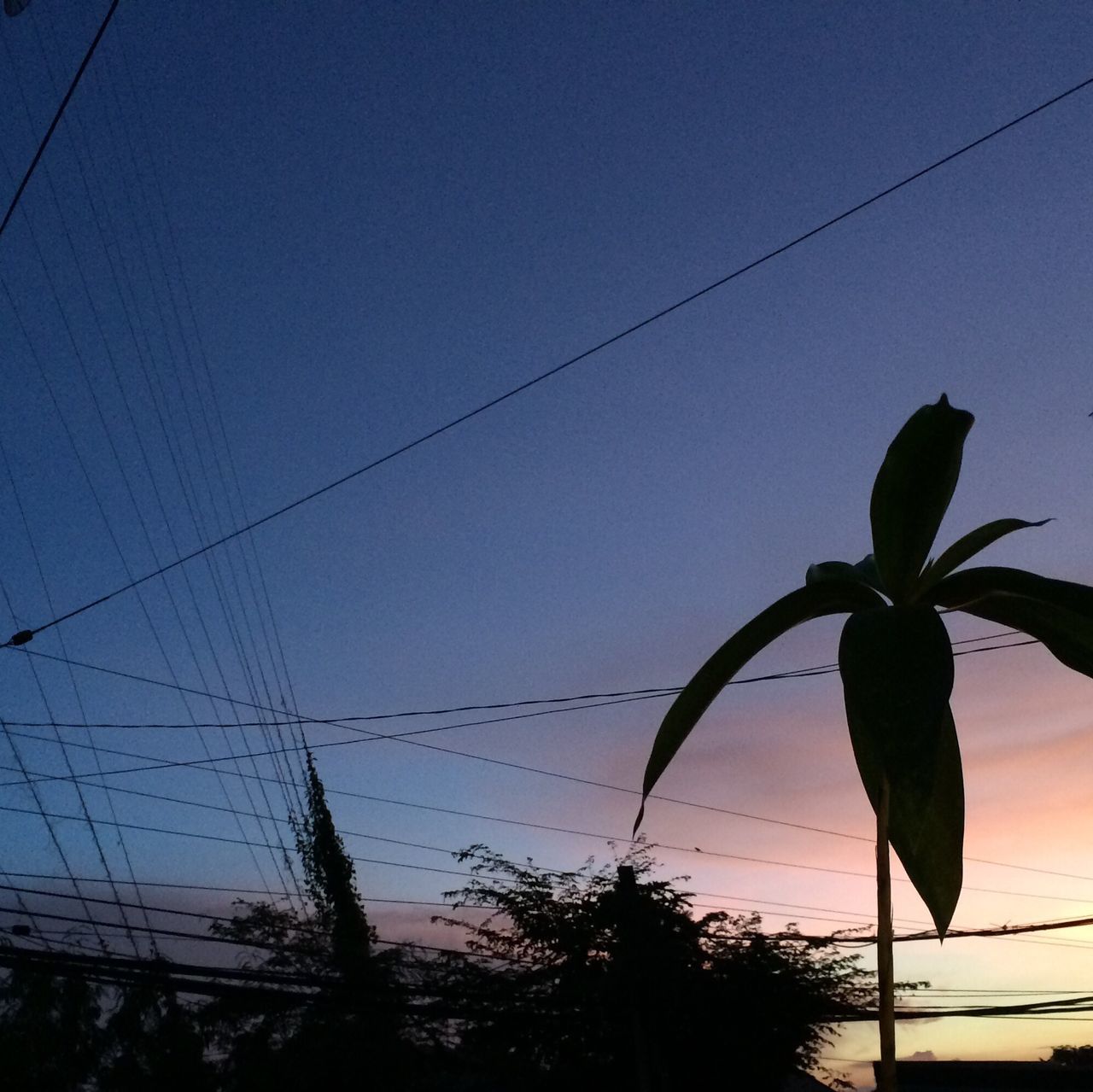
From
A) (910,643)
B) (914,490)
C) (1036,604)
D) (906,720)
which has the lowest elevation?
(906,720)

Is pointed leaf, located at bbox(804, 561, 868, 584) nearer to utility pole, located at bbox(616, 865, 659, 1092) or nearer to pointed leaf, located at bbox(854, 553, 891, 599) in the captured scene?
pointed leaf, located at bbox(854, 553, 891, 599)


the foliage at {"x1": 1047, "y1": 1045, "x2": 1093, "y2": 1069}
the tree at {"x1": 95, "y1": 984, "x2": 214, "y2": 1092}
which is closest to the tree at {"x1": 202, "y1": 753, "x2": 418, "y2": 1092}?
the tree at {"x1": 95, "y1": 984, "x2": 214, "y2": 1092}

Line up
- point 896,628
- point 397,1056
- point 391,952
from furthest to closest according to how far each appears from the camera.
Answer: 1. point 391,952
2. point 397,1056
3. point 896,628

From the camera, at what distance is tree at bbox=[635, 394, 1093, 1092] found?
1988 mm

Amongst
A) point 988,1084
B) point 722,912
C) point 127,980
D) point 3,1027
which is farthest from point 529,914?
point 988,1084

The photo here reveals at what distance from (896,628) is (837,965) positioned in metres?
13.2

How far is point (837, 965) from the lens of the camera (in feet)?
45.6

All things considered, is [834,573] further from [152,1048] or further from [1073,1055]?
[1073,1055]

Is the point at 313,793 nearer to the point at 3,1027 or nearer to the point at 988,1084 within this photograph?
the point at 3,1027

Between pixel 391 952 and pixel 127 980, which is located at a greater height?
pixel 391 952

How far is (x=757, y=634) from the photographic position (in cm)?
225

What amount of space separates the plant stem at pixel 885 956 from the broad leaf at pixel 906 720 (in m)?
0.03

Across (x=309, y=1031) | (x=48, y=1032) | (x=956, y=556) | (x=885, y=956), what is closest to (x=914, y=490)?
(x=956, y=556)

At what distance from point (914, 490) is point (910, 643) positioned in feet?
1.20
